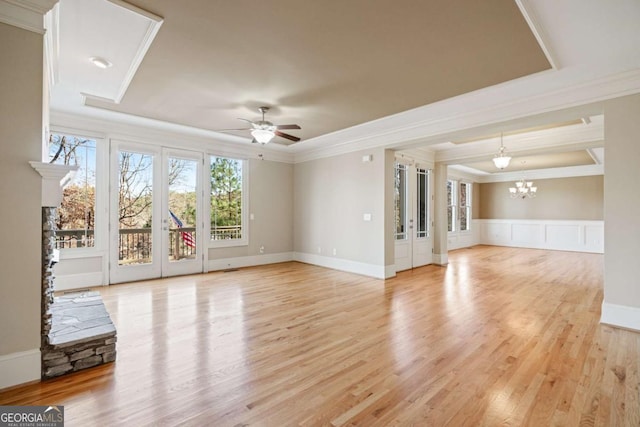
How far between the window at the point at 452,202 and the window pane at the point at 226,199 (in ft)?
23.7

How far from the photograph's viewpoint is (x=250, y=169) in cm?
712

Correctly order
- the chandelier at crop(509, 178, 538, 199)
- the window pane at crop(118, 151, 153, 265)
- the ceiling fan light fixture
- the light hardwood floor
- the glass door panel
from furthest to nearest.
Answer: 1. the chandelier at crop(509, 178, 538, 199)
2. the window pane at crop(118, 151, 153, 265)
3. the glass door panel
4. the ceiling fan light fixture
5. the light hardwood floor

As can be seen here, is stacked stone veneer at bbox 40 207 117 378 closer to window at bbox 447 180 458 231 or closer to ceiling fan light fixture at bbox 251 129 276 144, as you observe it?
ceiling fan light fixture at bbox 251 129 276 144

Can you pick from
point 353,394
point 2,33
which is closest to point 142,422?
point 353,394

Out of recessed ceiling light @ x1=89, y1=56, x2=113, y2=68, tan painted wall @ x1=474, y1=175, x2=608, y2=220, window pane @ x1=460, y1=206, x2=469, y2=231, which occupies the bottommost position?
window pane @ x1=460, y1=206, x2=469, y2=231

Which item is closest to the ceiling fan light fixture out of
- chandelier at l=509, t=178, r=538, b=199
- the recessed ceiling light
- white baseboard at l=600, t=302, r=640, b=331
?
the recessed ceiling light

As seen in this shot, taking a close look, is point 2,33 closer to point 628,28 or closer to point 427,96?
point 427,96

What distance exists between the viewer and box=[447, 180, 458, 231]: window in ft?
33.7

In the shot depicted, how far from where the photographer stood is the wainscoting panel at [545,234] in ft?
31.4

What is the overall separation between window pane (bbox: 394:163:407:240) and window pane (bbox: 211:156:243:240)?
12.0ft

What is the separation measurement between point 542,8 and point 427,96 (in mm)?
1759

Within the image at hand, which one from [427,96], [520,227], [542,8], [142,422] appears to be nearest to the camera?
[142,422]

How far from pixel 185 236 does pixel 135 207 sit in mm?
1079

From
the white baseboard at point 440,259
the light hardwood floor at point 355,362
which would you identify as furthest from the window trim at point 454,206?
the light hardwood floor at point 355,362
